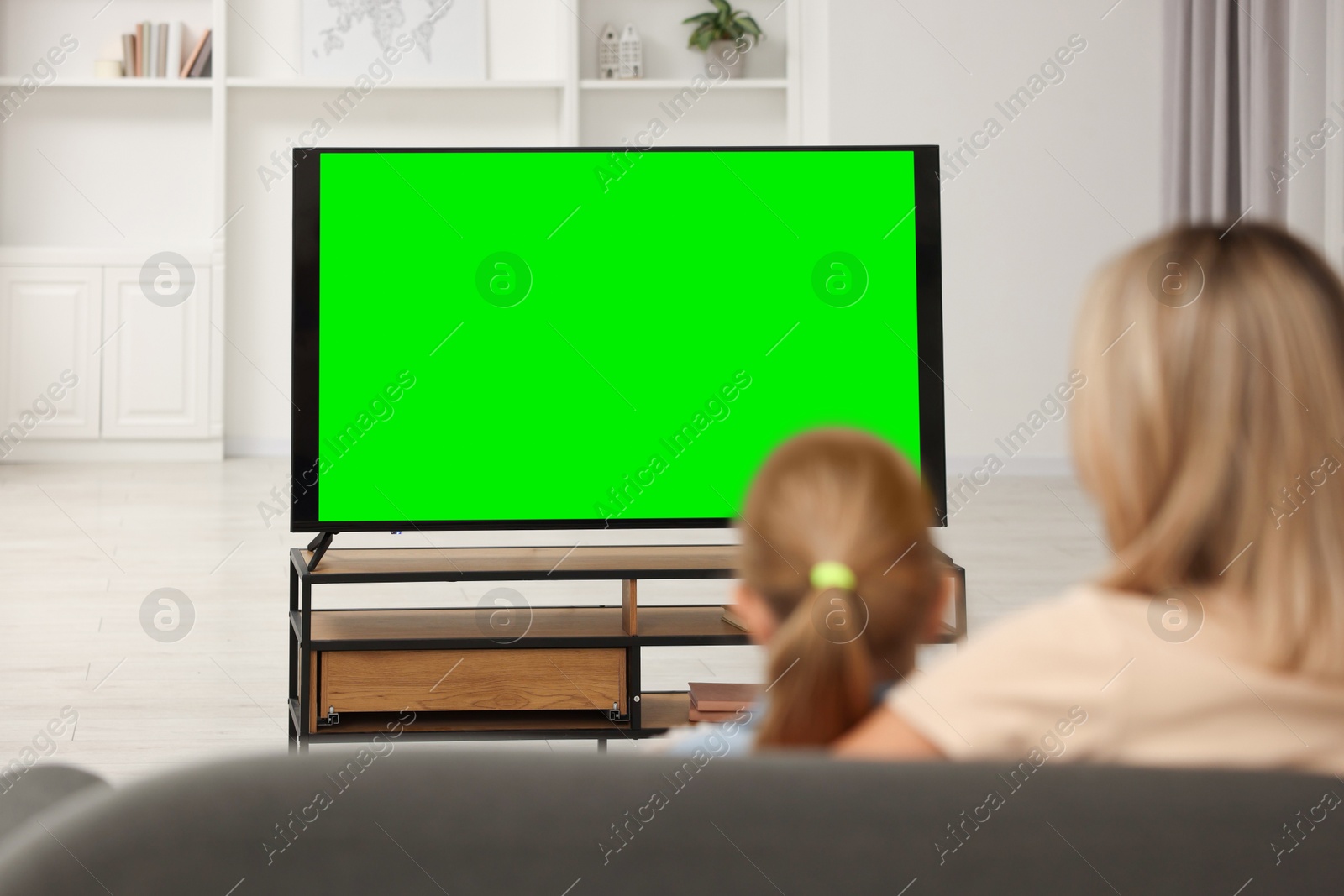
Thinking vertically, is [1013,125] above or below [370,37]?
below

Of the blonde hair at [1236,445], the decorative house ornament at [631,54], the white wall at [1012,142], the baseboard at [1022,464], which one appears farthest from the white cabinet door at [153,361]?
the blonde hair at [1236,445]

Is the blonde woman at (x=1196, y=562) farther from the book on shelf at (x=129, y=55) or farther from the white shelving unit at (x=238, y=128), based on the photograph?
the book on shelf at (x=129, y=55)

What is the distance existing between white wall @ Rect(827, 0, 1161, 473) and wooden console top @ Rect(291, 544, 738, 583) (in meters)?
3.72

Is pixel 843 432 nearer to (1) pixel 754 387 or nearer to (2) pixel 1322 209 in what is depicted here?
(1) pixel 754 387

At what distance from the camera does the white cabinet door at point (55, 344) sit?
5734 mm

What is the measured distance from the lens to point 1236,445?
545mm

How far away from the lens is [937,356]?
6.48 ft

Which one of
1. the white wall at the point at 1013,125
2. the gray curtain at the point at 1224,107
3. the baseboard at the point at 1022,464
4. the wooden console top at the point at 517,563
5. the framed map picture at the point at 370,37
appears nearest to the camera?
the wooden console top at the point at 517,563

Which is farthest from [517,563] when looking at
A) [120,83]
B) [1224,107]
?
[120,83]

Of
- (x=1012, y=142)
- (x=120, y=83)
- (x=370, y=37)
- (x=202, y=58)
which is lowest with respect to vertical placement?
(x=1012, y=142)

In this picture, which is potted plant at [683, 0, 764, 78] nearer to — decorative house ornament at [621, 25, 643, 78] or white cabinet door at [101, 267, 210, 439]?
decorative house ornament at [621, 25, 643, 78]

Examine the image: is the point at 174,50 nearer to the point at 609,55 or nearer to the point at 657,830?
the point at 609,55

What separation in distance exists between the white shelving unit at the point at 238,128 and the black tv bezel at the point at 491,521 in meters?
4.09

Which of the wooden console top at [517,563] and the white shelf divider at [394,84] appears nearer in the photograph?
the wooden console top at [517,563]
